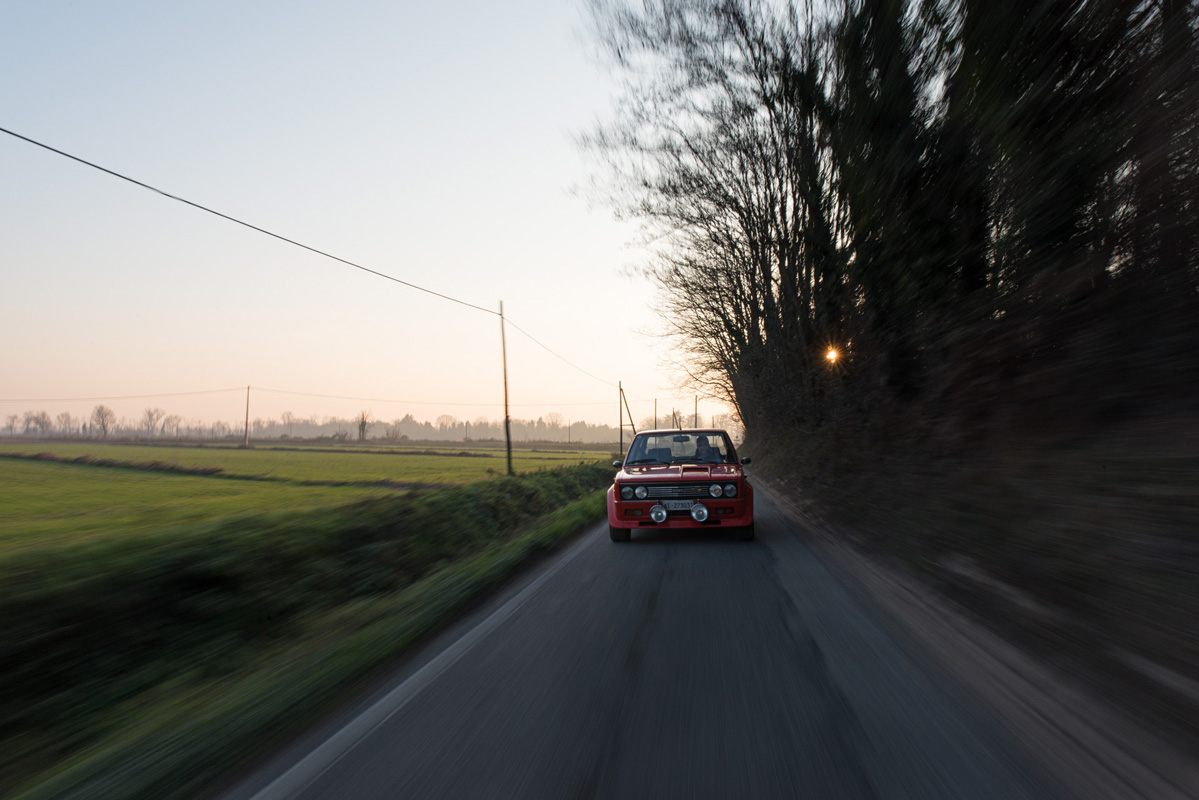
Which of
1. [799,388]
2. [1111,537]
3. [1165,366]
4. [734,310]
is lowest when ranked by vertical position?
[1111,537]

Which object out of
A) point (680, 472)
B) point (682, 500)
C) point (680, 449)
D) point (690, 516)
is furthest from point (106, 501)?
point (690, 516)

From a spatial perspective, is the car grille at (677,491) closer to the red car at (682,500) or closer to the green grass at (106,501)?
the red car at (682,500)

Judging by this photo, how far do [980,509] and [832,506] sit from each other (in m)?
5.51

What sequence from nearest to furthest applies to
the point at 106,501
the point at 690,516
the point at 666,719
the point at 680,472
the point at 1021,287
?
the point at 666,719
the point at 1021,287
the point at 690,516
the point at 680,472
the point at 106,501

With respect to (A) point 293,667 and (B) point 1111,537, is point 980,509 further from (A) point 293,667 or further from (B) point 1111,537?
(A) point 293,667

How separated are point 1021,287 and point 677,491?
463 cm

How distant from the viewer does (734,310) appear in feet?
88.5

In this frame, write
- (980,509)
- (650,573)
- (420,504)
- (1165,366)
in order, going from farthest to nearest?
(420,504) < (650,573) < (980,509) < (1165,366)

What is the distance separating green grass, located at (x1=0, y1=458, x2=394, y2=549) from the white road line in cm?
402

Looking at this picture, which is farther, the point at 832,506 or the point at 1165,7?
the point at 832,506

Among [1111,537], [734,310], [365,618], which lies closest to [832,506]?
[1111,537]

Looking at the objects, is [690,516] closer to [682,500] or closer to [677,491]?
[682,500]

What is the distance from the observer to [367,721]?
3.31 meters

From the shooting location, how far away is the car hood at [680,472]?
921 cm
